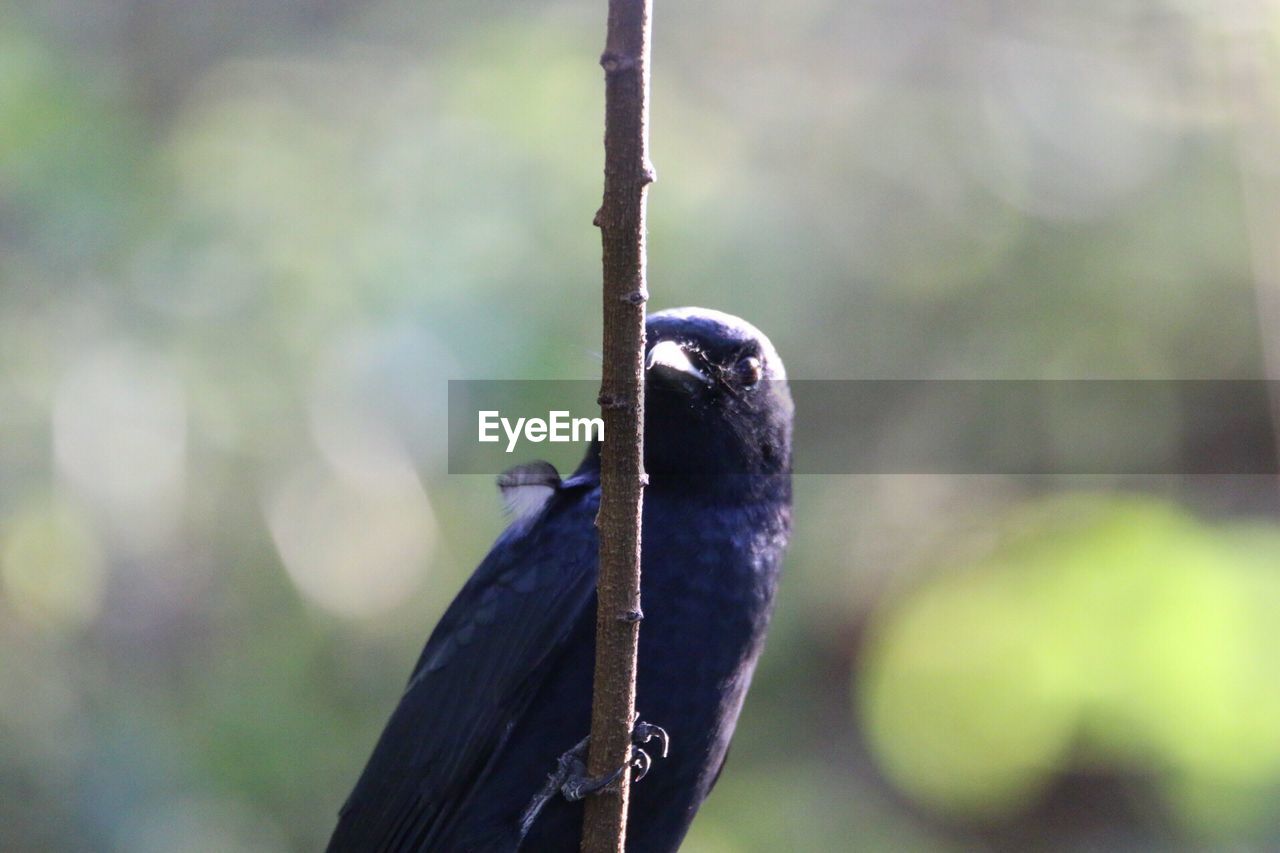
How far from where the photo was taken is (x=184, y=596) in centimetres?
598

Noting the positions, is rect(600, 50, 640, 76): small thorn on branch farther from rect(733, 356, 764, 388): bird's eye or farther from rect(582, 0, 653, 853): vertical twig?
rect(733, 356, 764, 388): bird's eye

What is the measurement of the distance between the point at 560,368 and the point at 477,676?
2479 mm

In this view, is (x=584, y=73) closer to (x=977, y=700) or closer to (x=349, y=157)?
(x=349, y=157)

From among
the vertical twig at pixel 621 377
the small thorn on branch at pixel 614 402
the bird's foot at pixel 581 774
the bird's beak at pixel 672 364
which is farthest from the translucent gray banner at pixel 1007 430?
the small thorn on branch at pixel 614 402

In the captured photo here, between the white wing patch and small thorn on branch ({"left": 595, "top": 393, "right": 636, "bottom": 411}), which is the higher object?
small thorn on branch ({"left": 595, "top": 393, "right": 636, "bottom": 411})

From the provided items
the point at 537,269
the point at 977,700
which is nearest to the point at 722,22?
the point at 537,269

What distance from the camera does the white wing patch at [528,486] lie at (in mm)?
3268

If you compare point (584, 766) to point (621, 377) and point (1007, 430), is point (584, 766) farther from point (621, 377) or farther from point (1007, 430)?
point (1007, 430)

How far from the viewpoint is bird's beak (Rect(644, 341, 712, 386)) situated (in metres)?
3.15

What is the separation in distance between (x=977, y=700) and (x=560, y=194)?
9.35 ft

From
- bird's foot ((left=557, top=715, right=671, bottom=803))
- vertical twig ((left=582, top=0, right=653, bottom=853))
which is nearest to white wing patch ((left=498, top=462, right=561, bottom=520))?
bird's foot ((left=557, top=715, right=671, bottom=803))

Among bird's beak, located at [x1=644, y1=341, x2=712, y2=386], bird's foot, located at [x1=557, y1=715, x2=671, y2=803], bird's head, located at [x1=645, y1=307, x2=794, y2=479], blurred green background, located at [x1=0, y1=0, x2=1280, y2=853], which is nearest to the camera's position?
bird's foot, located at [x1=557, y1=715, x2=671, y2=803]

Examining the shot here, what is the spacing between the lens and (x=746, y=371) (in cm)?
338

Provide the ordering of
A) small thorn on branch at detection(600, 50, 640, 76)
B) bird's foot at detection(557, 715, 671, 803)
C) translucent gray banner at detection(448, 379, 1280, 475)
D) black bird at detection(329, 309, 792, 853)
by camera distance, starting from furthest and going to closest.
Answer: translucent gray banner at detection(448, 379, 1280, 475) < black bird at detection(329, 309, 792, 853) < bird's foot at detection(557, 715, 671, 803) < small thorn on branch at detection(600, 50, 640, 76)
